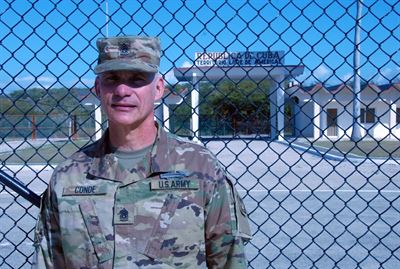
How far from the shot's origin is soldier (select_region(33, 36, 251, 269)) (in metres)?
2.07

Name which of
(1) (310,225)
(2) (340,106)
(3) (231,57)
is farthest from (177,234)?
(2) (340,106)

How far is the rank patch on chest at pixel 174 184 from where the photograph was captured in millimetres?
2100

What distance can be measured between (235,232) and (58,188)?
27.4 inches

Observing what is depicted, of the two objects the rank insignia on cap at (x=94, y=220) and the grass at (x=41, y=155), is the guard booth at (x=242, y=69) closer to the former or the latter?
the grass at (x=41, y=155)

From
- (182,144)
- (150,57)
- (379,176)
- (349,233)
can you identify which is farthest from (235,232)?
(379,176)

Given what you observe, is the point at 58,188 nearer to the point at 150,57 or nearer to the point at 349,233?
the point at 150,57

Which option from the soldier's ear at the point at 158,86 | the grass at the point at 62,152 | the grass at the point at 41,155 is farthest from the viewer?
the grass at the point at 62,152

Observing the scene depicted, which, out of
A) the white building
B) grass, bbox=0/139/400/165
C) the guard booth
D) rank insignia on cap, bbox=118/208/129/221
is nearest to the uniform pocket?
rank insignia on cap, bbox=118/208/129/221

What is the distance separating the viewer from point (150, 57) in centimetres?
210

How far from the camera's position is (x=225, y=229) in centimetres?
213

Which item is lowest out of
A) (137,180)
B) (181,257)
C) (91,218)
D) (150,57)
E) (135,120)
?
(181,257)

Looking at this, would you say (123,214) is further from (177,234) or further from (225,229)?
(225,229)

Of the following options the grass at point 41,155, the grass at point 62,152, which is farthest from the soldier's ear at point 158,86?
the grass at point 62,152

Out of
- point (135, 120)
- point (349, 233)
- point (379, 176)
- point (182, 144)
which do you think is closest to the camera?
point (135, 120)
